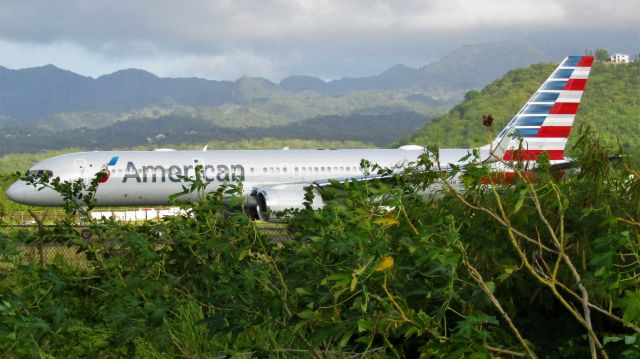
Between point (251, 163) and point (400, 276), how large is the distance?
115 ft

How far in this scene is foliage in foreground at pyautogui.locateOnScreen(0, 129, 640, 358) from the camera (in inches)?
249

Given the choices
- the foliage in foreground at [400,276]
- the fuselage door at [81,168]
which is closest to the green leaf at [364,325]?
the foliage in foreground at [400,276]

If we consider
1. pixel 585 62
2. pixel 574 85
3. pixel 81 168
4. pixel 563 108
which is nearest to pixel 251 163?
pixel 81 168

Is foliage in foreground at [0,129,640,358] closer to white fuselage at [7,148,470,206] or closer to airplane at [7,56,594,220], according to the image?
airplane at [7,56,594,220]

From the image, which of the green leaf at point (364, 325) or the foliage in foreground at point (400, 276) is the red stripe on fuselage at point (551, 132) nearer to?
the foliage in foreground at point (400, 276)

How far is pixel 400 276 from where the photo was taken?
7.85 metres

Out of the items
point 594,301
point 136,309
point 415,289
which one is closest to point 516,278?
point 594,301

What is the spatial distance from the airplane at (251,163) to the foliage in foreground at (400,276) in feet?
89.3

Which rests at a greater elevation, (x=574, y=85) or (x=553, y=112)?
(x=574, y=85)

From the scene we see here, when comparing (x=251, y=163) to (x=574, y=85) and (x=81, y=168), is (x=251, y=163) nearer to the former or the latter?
(x=81, y=168)

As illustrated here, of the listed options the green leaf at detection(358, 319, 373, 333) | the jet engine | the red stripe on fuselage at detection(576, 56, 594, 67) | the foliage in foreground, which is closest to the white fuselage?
the jet engine

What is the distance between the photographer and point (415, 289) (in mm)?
7328

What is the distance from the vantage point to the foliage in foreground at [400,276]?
633 centimetres

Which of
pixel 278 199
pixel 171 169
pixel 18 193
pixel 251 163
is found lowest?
pixel 278 199
